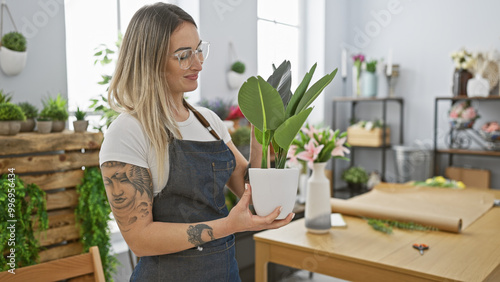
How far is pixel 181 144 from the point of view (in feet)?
4.31

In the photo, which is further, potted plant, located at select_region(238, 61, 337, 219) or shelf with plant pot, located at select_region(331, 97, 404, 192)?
shelf with plant pot, located at select_region(331, 97, 404, 192)

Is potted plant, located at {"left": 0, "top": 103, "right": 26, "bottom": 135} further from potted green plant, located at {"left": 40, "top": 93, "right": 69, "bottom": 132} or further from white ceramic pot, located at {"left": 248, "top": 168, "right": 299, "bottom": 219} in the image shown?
white ceramic pot, located at {"left": 248, "top": 168, "right": 299, "bottom": 219}

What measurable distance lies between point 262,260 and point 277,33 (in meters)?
3.41

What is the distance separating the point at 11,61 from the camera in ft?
8.30

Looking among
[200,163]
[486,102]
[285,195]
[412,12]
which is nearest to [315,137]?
[200,163]

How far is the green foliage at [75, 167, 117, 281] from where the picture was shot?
2373 millimetres

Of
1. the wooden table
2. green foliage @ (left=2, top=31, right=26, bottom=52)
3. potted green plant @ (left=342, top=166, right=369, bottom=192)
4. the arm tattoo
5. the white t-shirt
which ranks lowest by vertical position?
potted green plant @ (left=342, top=166, right=369, bottom=192)

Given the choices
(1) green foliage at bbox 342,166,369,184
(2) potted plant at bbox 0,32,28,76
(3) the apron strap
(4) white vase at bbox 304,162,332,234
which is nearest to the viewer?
(3) the apron strap

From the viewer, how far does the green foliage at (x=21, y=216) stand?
6.71 feet

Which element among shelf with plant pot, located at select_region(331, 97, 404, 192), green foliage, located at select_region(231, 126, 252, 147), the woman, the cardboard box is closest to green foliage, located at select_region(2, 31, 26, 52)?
green foliage, located at select_region(231, 126, 252, 147)

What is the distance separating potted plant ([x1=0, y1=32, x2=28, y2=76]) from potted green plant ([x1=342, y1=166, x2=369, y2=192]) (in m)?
3.83

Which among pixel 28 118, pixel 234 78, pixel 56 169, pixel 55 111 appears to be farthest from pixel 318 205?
pixel 234 78

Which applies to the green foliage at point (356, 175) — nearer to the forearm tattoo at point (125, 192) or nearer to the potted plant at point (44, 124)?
the potted plant at point (44, 124)

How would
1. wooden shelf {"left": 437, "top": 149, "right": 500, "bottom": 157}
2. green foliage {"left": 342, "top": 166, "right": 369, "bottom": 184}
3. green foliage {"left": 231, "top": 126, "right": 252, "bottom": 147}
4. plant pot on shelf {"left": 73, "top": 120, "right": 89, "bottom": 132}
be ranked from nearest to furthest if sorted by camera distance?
plant pot on shelf {"left": 73, "top": 120, "right": 89, "bottom": 132} < green foliage {"left": 231, "top": 126, "right": 252, "bottom": 147} < wooden shelf {"left": 437, "top": 149, "right": 500, "bottom": 157} < green foliage {"left": 342, "top": 166, "right": 369, "bottom": 184}
